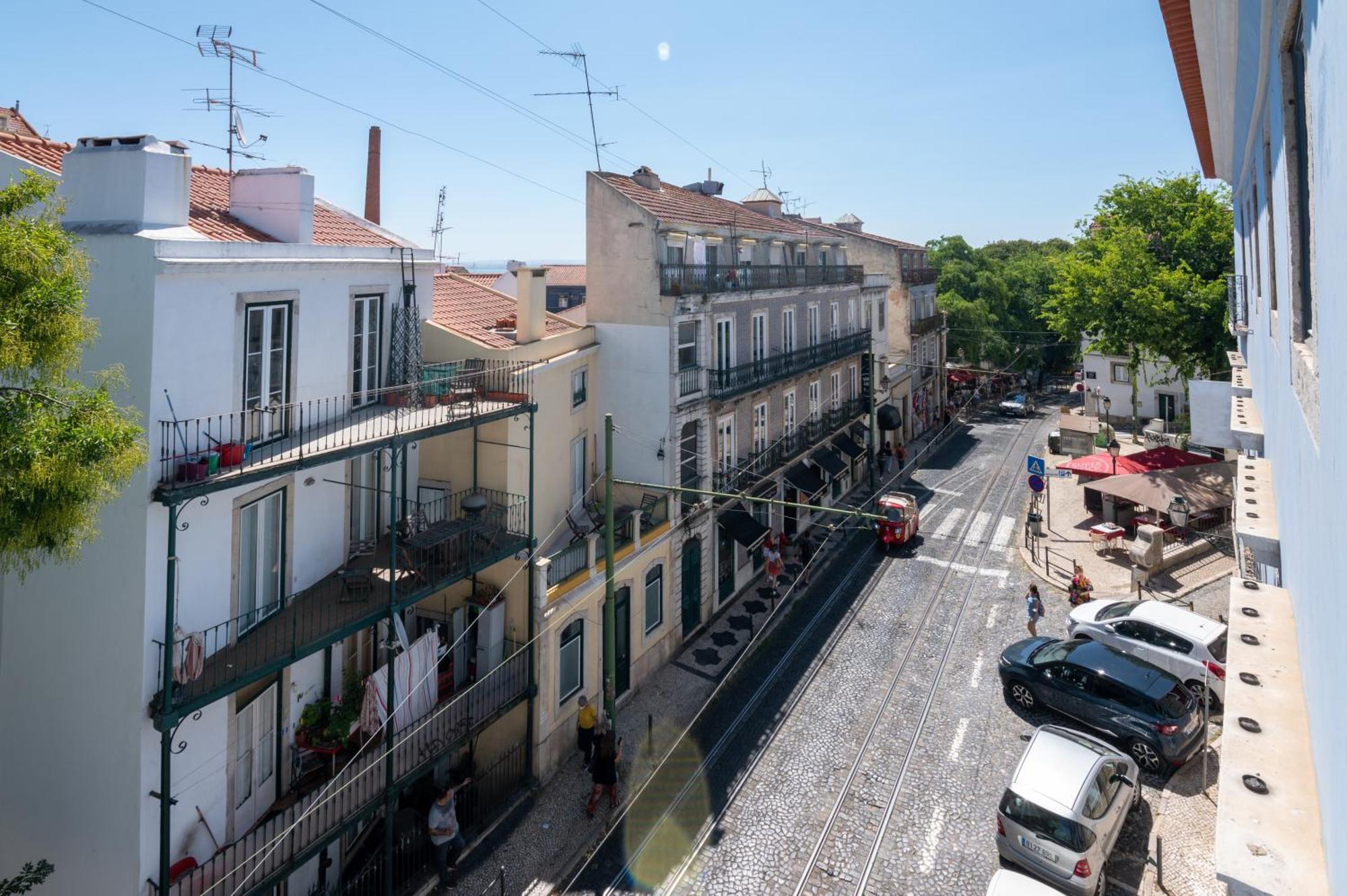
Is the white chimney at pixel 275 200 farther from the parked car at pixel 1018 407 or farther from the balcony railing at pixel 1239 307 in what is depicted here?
the parked car at pixel 1018 407

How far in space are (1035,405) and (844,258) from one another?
30255 mm

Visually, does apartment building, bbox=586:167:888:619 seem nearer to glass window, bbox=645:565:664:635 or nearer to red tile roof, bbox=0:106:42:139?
glass window, bbox=645:565:664:635

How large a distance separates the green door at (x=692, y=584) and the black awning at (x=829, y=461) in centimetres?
915

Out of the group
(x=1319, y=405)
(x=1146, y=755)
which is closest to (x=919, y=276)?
(x=1146, y=755)

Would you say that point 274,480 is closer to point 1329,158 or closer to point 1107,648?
point 1329,158

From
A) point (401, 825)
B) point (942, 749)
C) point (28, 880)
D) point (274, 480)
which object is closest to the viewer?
point (28, 880)

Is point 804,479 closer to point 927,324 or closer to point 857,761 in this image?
point 857,761

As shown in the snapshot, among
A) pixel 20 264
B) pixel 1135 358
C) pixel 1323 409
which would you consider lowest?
pixel 1135 358

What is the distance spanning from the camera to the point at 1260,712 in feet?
14.5

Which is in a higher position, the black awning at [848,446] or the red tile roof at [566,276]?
the red tile roof at [566,276]

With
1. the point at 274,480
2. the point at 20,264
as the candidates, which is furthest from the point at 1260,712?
the point at 274,480

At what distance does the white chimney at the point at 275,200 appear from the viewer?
13352 millimetres

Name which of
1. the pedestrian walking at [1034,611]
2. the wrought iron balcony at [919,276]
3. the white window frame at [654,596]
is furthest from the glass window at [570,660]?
the wrought iron balcony at [919,276]

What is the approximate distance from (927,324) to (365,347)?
1659 inches
